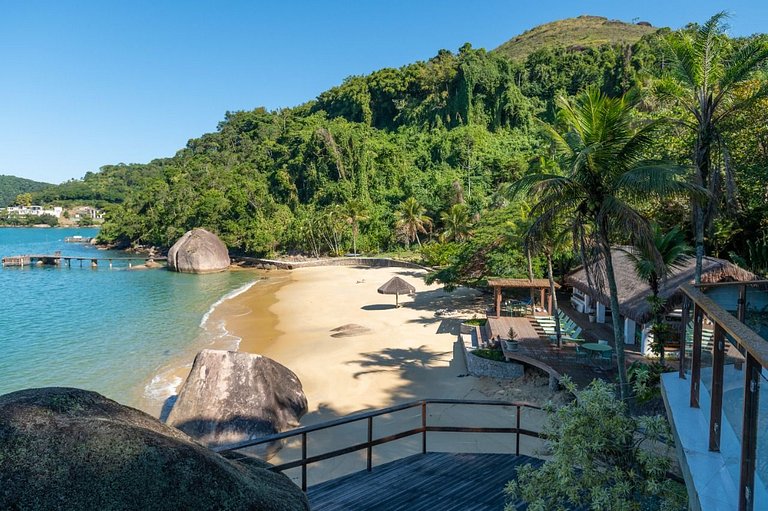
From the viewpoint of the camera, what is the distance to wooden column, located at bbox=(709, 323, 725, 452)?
3617mm

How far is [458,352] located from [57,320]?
2512 centimetres

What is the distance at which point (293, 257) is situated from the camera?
185 feet

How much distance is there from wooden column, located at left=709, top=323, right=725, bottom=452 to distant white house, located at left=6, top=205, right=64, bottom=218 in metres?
185

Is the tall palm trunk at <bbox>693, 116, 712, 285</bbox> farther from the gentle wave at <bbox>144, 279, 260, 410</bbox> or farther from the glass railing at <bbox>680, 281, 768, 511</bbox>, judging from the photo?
the gentle wave at <bbox>144, 279, 260, 410</bbox>

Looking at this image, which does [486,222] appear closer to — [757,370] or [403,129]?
[757,370]

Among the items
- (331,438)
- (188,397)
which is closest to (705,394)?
(331,438)

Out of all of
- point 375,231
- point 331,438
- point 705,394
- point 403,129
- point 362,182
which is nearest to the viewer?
point 705,394

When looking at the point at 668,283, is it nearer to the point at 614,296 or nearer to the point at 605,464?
the point at 614,296

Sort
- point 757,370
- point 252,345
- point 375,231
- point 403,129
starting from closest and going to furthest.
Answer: point 757,370, point 252,345, point 375,231, point 403,129

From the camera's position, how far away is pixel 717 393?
363 centimetres

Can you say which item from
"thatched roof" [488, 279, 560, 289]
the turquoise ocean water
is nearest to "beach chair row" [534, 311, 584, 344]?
"thatched roof" [488, 279, 560, 289]

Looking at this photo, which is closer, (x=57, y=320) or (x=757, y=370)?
(x=757, y=370)

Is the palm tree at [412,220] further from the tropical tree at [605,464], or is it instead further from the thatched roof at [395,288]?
the tropical tree at [605,464]

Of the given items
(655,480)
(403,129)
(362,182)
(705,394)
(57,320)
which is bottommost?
(57,320)
